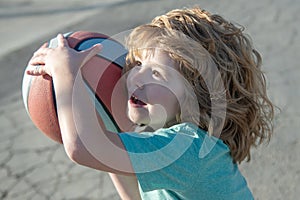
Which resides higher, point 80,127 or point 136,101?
point 80,127

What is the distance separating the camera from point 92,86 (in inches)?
Answer: 97.3

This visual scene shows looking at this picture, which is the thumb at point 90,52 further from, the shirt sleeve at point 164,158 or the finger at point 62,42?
the shirt sleeve at point 164,158

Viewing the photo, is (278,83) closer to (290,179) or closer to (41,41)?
(290,179)

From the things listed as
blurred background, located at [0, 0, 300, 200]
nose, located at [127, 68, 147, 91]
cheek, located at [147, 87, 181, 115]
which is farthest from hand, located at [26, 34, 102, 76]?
Answer: blurred background, located at [0, 0, 300, 200]

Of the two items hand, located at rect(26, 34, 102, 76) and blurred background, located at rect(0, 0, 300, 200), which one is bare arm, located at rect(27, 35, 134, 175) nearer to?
hand, located at rect(26, 34, 102, 76)

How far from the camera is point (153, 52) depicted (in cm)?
222

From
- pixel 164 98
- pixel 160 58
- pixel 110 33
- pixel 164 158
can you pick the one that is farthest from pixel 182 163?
pixel 110 33

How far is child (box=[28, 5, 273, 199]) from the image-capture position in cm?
200

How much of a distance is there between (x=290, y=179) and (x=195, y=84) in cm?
173

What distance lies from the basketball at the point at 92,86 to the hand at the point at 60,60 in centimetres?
8

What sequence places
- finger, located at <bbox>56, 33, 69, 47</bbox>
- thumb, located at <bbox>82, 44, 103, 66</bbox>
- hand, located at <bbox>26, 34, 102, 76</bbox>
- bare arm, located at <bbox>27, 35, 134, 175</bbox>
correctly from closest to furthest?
bare arm, located at <bbox>27, 35, 134, 175</bbox> < hand, located at <bbox>26, 34, 102, 76</bbox> < thumb, located at <bbox>82, 44, 103, 66</bbox> < finger, located at <bbox>56, 33, 69, 47</bbox>

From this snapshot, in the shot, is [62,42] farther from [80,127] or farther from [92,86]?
[80,127]

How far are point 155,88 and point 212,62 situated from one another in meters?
0.24

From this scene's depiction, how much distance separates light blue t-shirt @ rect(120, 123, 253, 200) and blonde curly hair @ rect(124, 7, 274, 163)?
0.34 feet
